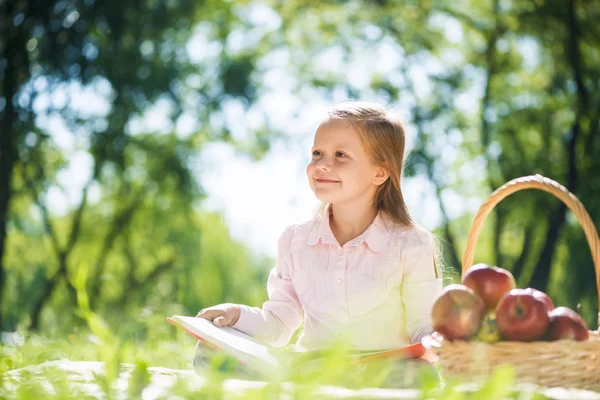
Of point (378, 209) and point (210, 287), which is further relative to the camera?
point (210, 287)

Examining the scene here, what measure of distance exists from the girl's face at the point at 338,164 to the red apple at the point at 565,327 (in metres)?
1.00

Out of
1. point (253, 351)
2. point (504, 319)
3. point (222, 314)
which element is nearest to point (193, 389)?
point (253, 351)

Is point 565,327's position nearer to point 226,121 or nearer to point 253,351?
point 253,351

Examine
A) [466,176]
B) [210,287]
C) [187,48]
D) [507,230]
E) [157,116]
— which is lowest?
[210,287]

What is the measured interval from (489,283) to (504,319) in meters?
0.15

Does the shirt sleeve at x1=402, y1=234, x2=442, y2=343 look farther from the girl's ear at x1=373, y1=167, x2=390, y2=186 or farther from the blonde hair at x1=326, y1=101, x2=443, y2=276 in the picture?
the girl's ear at x1=373, y1=167, x2=390, y2=186

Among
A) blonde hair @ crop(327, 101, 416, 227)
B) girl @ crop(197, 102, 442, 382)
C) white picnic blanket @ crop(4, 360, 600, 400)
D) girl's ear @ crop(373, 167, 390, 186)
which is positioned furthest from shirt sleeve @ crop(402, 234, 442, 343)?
white picnic blanket @ crop(4, 360, 600, 400)

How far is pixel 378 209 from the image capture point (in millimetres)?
2750

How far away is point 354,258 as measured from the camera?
2.57 metres

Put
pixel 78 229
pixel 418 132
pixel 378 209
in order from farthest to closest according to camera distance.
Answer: pixel 78 229, pixel 418 132, pixel 378 209

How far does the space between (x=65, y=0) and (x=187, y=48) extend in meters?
1.98

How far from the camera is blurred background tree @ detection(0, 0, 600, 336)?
9.66 meters

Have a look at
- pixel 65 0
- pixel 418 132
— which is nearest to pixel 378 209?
pixel 418 132

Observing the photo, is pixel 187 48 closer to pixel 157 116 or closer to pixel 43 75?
pixel 157 116
